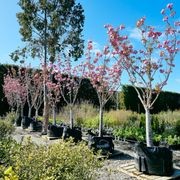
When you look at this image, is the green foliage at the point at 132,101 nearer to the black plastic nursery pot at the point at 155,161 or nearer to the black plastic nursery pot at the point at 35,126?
the black plastic nursery pot at the point at 35,126

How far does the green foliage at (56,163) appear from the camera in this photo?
2715mm

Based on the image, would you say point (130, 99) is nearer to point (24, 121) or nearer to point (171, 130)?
point (24, 121)

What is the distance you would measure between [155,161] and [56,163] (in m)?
2.44

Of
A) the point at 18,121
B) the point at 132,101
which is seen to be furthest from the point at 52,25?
the point at 132,101

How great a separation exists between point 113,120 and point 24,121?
3.73 m

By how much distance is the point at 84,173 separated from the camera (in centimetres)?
282

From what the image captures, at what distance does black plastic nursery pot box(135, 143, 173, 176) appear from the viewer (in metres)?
4.79

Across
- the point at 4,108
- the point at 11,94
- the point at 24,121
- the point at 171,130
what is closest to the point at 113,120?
the point at 171,130

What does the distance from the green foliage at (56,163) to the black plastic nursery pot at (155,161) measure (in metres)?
2.00

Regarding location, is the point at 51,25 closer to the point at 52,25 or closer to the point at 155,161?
the point at 52,25

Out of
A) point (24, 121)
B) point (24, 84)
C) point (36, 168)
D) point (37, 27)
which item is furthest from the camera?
point (24, 84)

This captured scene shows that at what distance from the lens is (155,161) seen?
4.83 meters

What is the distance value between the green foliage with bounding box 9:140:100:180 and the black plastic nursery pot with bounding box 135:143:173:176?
78.9 inches

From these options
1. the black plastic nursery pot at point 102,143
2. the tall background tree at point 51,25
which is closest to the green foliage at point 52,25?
the tall background tree at point 51,25
